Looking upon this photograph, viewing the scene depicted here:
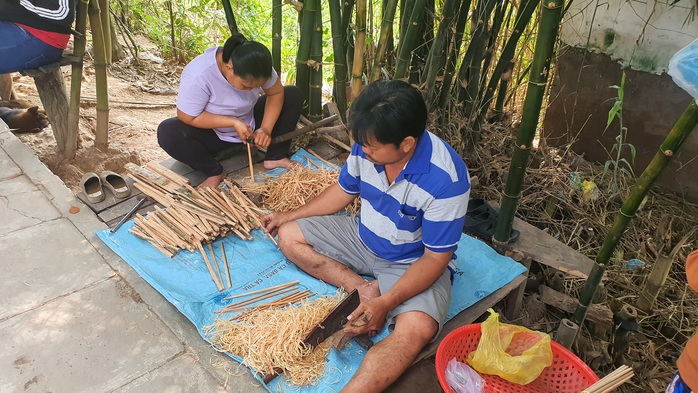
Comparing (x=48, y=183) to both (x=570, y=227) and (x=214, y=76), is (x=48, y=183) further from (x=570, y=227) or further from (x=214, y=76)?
(x=570, y=227)

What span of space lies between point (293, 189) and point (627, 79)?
106 inches

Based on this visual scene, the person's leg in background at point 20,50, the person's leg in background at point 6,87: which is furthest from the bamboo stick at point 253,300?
the person's leg in background at point 6,87

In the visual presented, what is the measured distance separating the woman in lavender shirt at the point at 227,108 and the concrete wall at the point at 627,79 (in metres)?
2.29

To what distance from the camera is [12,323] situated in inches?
98.8

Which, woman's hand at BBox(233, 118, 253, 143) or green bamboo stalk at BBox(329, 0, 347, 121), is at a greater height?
green bamboo stalk at BBox(329, 0, 347, 121)

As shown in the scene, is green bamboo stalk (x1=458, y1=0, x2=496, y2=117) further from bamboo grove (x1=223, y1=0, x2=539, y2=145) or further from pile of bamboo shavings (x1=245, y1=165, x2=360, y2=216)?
pile of bamboo shavings (x1=245, y1=165, x2=360, y2=216)

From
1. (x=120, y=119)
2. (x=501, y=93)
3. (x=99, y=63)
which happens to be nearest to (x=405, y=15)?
(x=501, y=93)

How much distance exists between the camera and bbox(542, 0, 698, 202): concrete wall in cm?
355

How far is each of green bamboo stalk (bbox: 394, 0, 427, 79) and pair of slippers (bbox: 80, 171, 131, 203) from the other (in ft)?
6.87

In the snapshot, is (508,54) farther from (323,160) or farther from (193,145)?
(193,145)

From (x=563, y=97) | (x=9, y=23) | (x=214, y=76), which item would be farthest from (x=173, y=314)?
(x=563, y=97)

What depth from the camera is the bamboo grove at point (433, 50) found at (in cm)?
343

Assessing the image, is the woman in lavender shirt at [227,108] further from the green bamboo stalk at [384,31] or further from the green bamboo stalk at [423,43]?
the green bamboo stalk at [423,43]

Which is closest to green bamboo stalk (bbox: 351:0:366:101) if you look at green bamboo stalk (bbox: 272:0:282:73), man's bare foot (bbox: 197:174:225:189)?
green bamboo stalk (bbox: 272:0:282:73)
